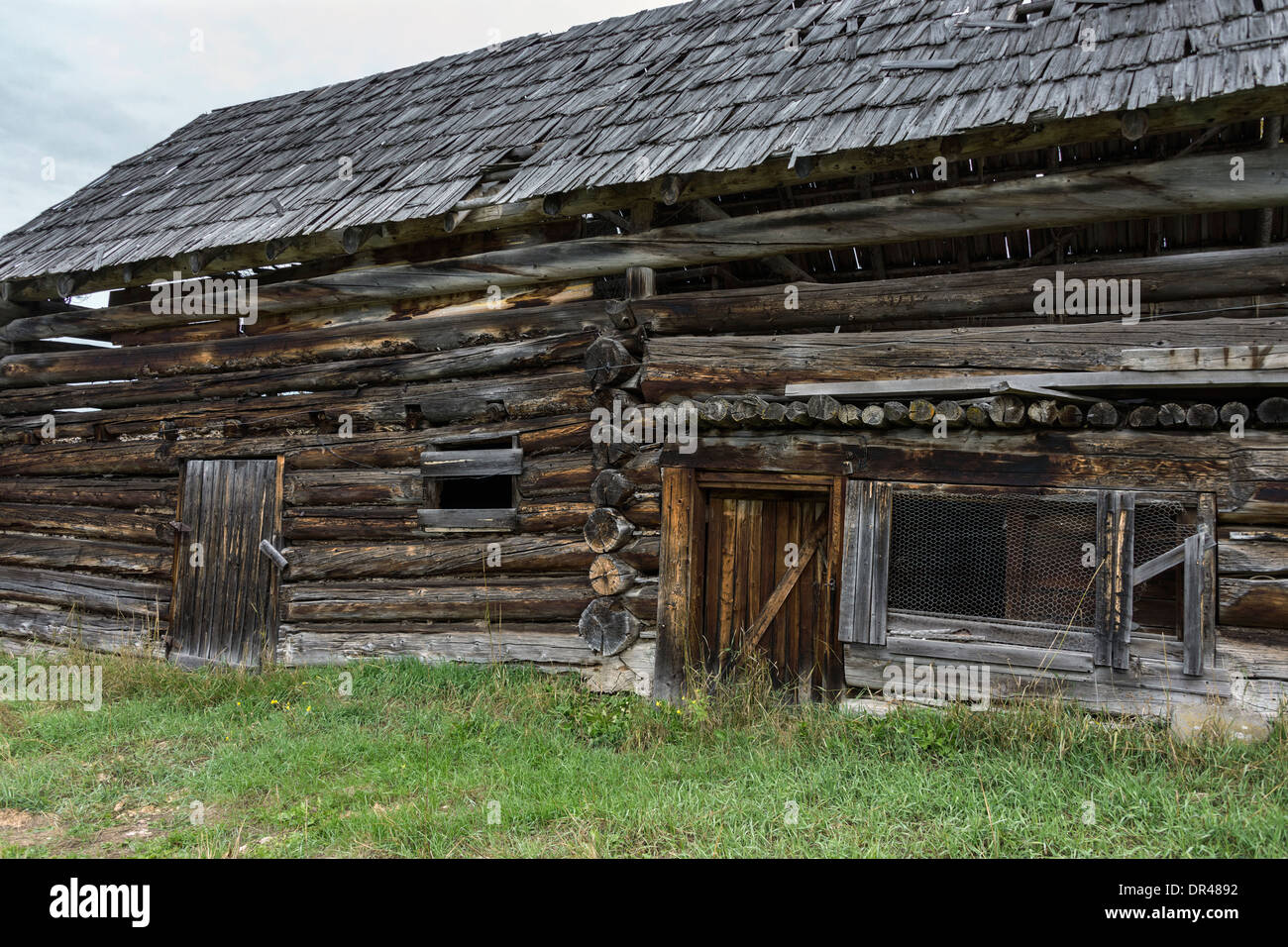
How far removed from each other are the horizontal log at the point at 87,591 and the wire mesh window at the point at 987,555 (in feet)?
21.9

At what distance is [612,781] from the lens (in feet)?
14.6

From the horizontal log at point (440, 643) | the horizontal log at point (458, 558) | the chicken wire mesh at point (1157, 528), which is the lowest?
the horizontal log at point (440, 643)

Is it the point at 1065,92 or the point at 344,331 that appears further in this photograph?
the point at 344,331

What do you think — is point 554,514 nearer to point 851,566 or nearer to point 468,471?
point 468,471

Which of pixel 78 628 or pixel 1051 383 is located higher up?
pixel 1051 383

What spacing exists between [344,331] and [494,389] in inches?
65.7

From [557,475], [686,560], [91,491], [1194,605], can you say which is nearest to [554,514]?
[557,475]

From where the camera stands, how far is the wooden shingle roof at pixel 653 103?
4.94 meters

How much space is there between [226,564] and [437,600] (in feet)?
7.48

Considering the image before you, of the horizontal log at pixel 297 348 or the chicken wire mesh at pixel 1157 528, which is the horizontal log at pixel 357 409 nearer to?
the horizontal log at pixel 297 348

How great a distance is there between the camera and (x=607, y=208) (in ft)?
19.8

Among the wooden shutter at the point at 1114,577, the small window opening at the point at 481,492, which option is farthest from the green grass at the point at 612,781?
the small window opening at the point at 481,492
